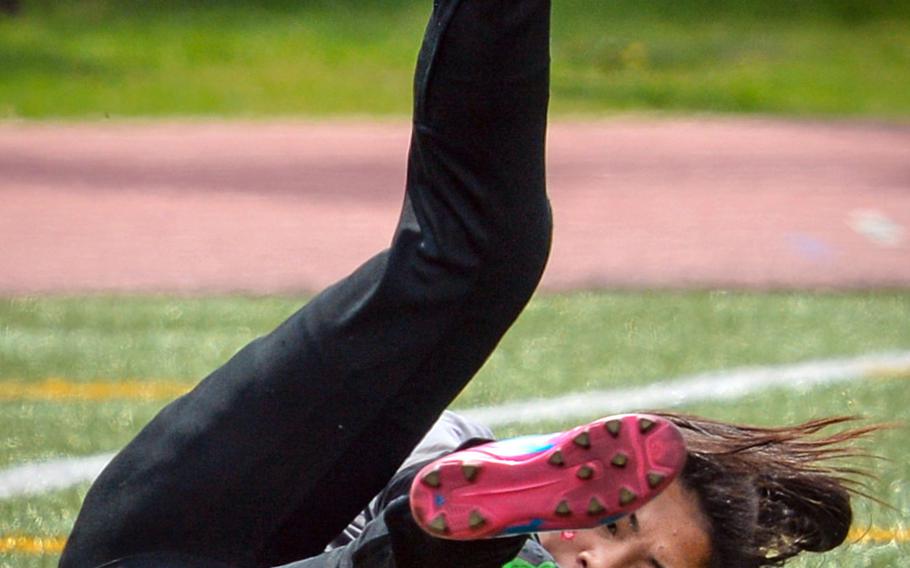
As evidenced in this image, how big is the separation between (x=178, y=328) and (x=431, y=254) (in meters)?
3.93

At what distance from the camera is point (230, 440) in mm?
2234

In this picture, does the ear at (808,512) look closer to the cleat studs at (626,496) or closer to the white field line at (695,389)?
the cleat studs at (626,496)

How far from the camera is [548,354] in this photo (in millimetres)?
5430

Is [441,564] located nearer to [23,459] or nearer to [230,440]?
[230,440]

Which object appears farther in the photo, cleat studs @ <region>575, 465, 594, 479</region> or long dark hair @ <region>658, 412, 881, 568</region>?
long dark hair @ <region>658, 412, 881, 568</region>

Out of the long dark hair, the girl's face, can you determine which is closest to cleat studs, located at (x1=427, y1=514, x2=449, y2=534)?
the girl's face

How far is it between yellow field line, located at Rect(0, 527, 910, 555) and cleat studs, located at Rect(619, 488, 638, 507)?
1213 millimetres

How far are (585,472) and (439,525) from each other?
180 mm

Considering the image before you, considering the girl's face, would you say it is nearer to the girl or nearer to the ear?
the girl

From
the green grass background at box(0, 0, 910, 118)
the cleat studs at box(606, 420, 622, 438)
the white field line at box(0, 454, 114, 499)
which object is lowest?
the green grass background at box(0, 0, 910, 118)

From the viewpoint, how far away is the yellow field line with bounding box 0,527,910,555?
126 inches

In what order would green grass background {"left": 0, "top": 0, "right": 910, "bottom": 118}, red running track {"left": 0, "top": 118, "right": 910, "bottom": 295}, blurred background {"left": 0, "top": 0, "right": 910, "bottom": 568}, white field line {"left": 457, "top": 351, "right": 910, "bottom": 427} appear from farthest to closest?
green grass background {"left": 0, "top": 0, "right": 910, "bottom": 118} → red running track {"left": 0, "top": 118, "right": 910, "bottom": 295} → blurred background {"left": 0, "top": 0, "right": 910, "bottom": 568} → white field line {"left": 457, "top": 351, "right": 910, "bottom": 427}

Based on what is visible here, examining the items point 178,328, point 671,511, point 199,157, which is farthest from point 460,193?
point 199,157

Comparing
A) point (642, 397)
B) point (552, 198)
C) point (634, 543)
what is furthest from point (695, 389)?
point (552, 198)
